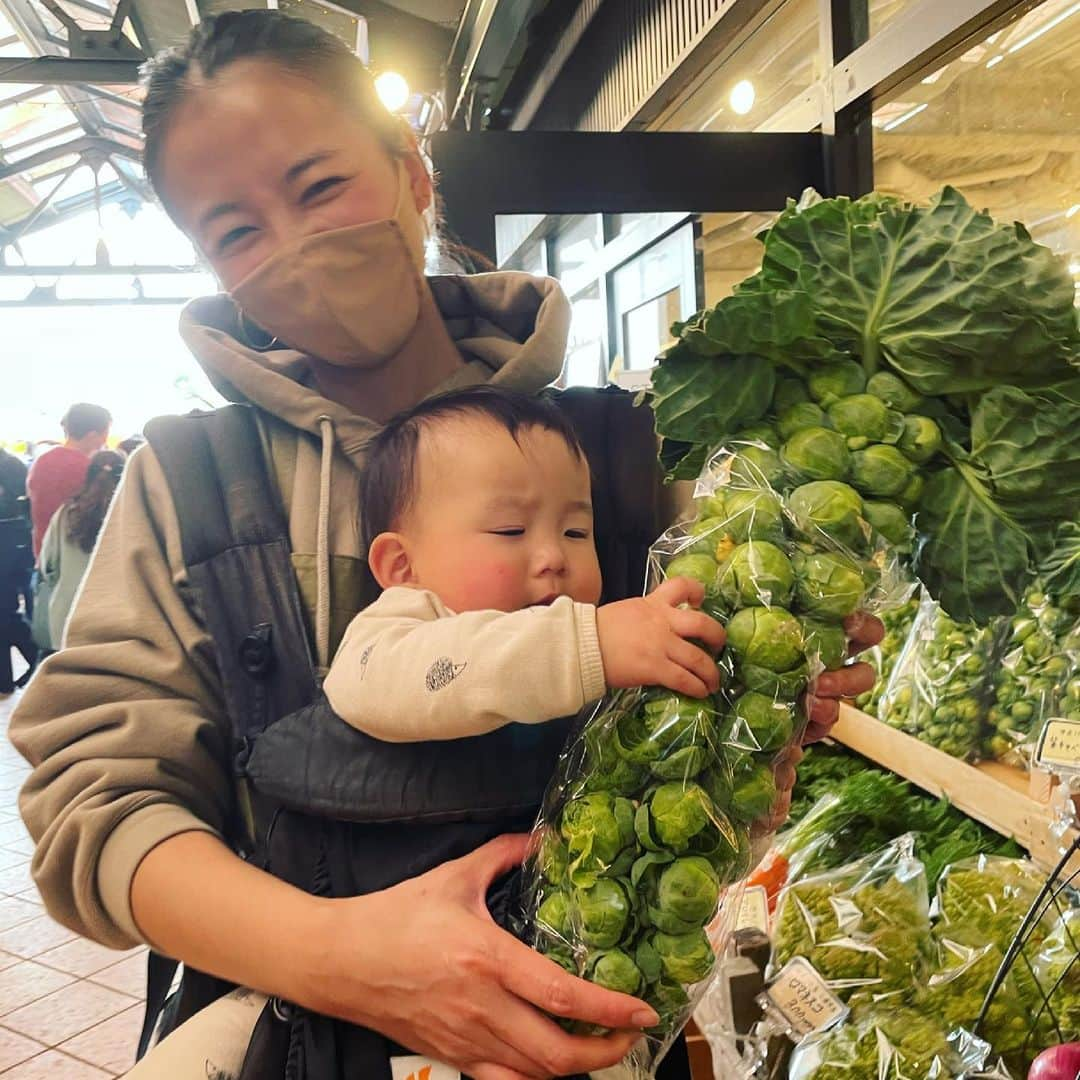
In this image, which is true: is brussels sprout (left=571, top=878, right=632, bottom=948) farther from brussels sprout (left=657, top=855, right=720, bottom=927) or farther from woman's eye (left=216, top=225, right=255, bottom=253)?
woman's eye (left=216, top=225, right=255, bottom=253)

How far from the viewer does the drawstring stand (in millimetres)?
919

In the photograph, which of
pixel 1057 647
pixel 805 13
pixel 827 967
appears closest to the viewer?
pixel 827 967

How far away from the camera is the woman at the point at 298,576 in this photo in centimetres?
74

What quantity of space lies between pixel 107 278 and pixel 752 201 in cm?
795

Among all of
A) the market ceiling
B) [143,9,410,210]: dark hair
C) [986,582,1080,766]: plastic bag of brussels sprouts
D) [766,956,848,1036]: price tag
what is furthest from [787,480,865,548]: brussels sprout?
the market ceiling

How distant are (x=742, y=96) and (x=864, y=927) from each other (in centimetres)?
226

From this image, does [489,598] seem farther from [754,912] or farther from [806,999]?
[754,912]

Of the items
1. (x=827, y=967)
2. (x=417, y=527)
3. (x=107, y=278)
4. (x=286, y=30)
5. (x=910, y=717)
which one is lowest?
(x=827, y=967)

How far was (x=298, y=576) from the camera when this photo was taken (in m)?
0.93

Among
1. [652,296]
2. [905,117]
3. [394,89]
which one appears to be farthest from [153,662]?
[652,296]

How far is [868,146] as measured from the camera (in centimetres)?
224

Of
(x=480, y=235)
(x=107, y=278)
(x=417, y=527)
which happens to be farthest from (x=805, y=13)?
(x=107, y=278)

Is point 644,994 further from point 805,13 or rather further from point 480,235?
point 805,13

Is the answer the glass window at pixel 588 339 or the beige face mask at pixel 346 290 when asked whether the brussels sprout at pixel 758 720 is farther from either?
the glass window at pixel 588 339
